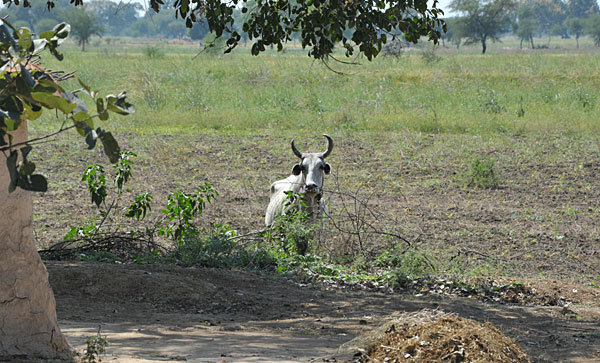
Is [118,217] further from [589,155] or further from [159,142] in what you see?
[589,155]

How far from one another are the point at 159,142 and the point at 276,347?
1074 cm

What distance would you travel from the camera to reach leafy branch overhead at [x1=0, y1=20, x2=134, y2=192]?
205 centimetres

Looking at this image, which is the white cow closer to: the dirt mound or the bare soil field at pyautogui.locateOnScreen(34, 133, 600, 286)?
the bare soil field at pyautogui.locateOnScreen(34, 133, 600, 286)

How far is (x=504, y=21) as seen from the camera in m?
60.1

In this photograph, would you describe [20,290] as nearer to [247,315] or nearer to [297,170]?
[247,315]

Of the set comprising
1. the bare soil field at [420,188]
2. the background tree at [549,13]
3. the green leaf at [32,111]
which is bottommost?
the bare soil field at [420,188]

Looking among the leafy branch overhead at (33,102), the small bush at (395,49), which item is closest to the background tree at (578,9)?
the small bush at (395,49)

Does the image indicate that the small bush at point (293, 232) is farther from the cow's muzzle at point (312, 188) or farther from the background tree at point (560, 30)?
the background tree at point (560, 30)

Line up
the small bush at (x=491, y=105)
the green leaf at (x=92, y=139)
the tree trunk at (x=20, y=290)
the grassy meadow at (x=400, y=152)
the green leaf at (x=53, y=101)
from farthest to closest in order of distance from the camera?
the small bush at (x=491, y=105)
the grassy meadow at (x=400, y=152)
the tree trunk at (x=20, y=290)
the green leaf at (x=53, y=101)
the green leaf at (x=92, y=139)

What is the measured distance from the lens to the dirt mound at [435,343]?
3605 millimetres

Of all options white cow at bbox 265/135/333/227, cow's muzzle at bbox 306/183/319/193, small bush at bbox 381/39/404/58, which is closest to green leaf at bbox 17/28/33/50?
small bush at bbox 381/39/404/58

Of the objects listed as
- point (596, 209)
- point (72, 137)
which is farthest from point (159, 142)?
point (596, 209)

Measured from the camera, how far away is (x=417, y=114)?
1753 cm

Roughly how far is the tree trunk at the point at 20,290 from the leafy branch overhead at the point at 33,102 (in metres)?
1.17
